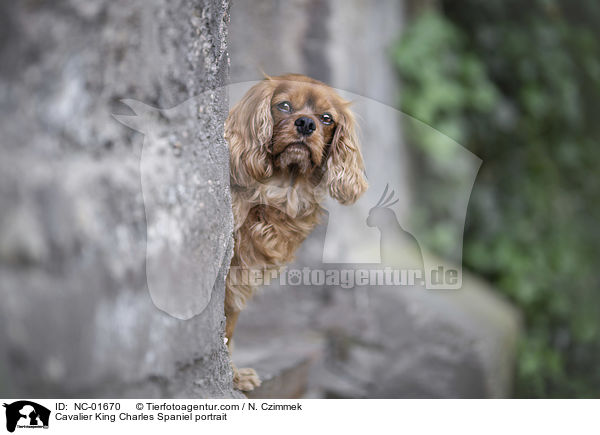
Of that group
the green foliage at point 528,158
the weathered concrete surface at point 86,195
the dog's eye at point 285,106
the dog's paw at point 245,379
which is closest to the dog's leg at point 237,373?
the dog's paw at point 245,379

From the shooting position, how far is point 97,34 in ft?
1.35

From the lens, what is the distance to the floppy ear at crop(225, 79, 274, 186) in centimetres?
55

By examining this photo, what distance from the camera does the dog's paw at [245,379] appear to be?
695 mm

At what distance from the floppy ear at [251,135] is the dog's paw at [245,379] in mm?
292

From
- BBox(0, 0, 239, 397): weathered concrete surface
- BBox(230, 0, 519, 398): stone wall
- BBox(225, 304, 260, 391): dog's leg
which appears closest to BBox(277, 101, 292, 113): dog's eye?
BBox(0, 0, 239, 397): weathered concrete surface

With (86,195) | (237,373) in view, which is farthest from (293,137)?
(237,373)

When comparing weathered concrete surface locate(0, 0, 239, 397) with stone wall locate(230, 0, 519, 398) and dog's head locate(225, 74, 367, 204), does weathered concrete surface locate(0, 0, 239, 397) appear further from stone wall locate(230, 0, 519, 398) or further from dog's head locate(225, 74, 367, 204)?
stone wall locate(230, 0, 519, 398)

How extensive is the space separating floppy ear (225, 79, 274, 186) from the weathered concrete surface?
7 cm

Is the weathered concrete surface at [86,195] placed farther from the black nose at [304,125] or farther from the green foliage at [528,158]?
the green foliage at [528,158]

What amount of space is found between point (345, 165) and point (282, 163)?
7 cm

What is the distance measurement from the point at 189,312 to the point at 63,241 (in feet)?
0.50

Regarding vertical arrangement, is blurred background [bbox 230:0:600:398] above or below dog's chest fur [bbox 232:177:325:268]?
above
